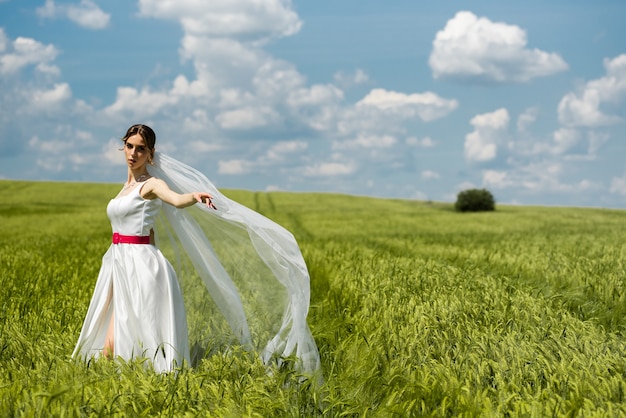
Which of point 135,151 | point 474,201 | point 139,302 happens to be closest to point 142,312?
point 139,302

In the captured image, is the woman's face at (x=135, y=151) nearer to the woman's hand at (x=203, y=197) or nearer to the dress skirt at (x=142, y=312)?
the dress skirt at (x=142, y=312)

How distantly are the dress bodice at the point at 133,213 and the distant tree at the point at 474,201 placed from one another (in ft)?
182

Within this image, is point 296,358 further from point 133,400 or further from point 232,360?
point 133,400

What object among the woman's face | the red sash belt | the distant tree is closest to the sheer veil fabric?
the woman's face

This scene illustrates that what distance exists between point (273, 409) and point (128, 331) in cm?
199

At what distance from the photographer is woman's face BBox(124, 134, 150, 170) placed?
570 cm

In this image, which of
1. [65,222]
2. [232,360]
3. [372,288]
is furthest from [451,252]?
[65,222]

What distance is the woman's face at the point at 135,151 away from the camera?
5699mm

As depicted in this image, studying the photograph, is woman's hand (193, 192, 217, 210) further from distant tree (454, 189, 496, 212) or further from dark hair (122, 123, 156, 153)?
distant tree (454, 189, 496, 212)

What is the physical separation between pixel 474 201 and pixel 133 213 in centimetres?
5568

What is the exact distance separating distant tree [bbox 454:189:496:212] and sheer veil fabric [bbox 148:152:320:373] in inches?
2143

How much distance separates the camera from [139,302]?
559cm

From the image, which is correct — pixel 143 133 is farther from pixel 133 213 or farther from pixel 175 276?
pixel 175 276

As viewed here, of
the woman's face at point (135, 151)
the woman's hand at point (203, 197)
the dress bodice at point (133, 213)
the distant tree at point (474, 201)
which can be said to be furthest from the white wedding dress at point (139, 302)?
the distant tree at point (474, 201)
